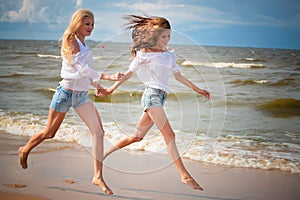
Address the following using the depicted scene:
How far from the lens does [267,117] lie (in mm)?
7957

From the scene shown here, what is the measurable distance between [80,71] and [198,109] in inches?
35.6

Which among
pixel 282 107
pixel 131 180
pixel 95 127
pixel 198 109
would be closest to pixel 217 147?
pixel 131 180

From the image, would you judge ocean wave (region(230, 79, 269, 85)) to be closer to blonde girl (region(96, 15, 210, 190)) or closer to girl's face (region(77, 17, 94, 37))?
blonde girl (region(96, 15, 210, 190))

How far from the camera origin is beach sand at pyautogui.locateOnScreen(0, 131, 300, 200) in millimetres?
3332

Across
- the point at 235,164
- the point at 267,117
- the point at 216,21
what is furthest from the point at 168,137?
the point at 216,21

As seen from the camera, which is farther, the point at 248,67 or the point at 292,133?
the point at 248,67

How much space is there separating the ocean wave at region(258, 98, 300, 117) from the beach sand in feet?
14.5

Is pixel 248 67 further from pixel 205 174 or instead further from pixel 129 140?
pixel 129 140

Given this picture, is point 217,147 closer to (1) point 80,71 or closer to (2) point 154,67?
(2) point 154,67

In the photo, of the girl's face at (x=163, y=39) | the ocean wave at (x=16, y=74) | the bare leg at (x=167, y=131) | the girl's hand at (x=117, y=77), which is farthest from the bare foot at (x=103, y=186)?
the ocean wave at (x=16, y=74)

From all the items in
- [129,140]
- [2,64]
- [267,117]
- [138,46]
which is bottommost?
[2,64]

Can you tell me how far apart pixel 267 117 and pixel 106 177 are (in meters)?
4.90

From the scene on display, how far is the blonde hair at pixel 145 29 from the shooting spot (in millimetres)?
2900

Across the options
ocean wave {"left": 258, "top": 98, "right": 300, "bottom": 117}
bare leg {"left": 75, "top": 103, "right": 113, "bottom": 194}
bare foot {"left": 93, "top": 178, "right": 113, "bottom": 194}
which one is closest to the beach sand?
bare foot {"left": 93, "top": 178, "right": 113, "bottom": 194}
